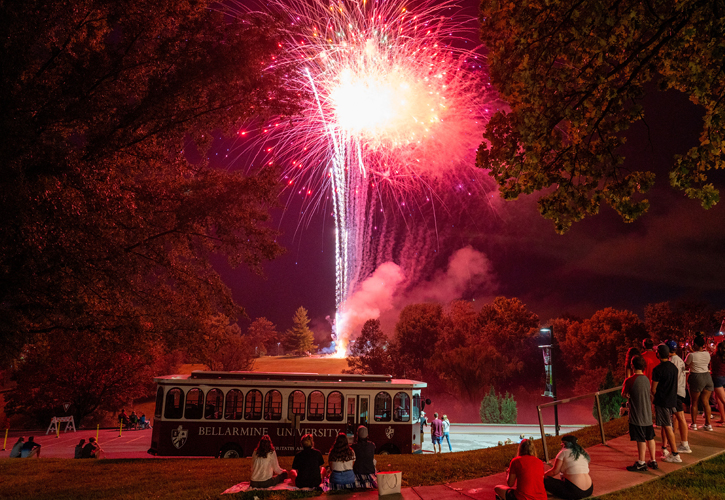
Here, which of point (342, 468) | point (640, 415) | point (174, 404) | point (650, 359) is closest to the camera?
point (640, 415)

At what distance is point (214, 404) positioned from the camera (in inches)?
724

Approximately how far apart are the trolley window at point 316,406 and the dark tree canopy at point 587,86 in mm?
12770

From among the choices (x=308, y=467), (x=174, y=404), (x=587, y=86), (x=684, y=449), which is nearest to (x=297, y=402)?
(x=174, y=404)

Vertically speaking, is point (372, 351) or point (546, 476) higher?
point (372, 351)

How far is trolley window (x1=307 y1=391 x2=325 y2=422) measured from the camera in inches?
739

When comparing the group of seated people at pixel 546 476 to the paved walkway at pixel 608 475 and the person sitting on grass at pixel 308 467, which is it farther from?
the person sitting on grass at pixel 308 467

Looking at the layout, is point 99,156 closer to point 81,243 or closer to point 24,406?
point 81,243

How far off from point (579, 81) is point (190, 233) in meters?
9.69

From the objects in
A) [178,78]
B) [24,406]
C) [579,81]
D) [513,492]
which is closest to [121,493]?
[513,492]

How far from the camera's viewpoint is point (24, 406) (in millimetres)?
39781

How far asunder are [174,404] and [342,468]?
1178cm

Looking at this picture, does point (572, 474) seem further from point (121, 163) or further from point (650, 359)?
point (121, 163)

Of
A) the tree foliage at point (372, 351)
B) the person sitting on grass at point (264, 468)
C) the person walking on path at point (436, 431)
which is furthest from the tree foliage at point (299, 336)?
the person sitting on grass at point (264, 468)

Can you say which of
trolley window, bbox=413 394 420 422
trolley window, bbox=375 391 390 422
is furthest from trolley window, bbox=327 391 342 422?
trolley window, bbox=413 394 420 422
